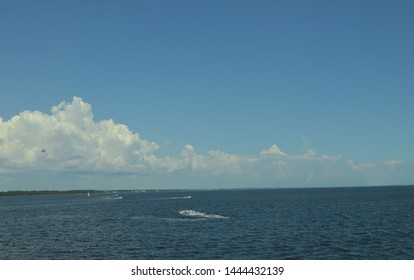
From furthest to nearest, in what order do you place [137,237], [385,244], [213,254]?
[137,237]
[385,244]
[213,254]

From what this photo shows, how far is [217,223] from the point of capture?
9219cm

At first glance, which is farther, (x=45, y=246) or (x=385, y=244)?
(x=45, y=246)

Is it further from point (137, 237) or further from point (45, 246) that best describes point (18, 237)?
point (137, 237)

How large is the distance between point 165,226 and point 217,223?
37.2 ft

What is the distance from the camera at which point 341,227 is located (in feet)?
275

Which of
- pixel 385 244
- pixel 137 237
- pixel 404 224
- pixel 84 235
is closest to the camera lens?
pixel 385 244

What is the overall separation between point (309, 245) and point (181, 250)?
1867 centimetres
